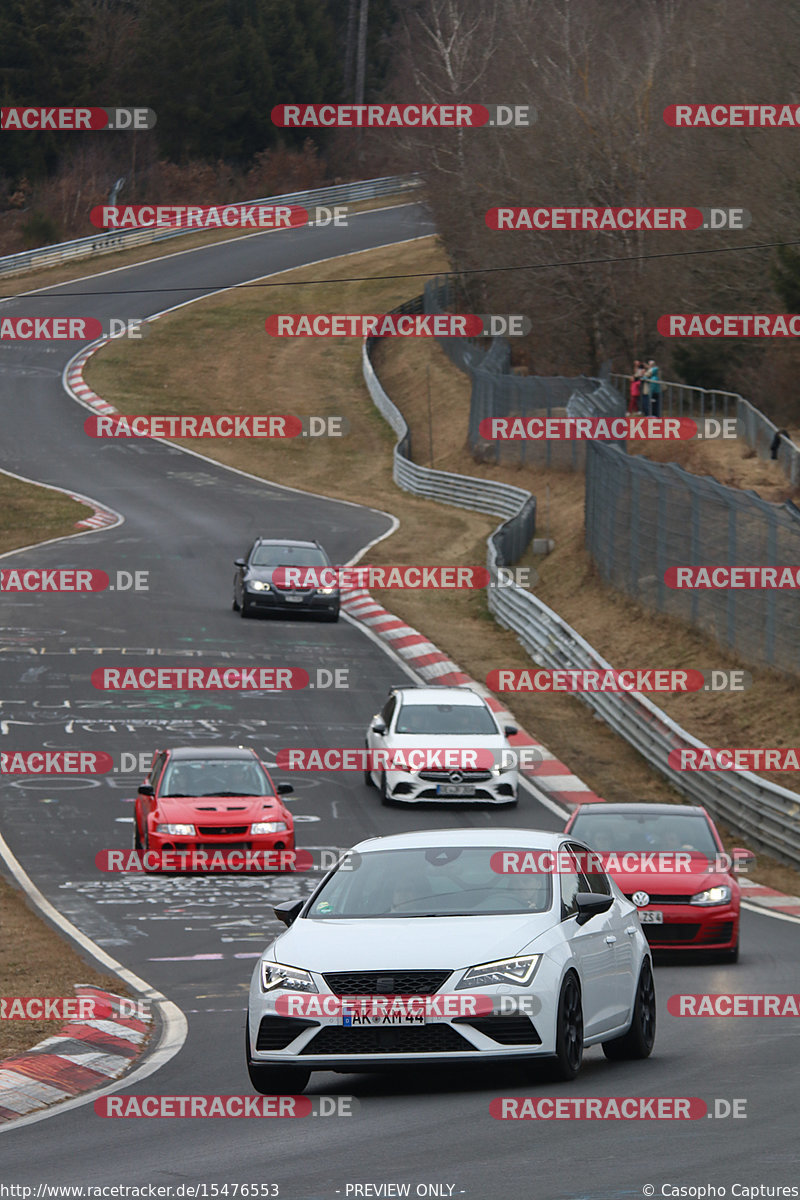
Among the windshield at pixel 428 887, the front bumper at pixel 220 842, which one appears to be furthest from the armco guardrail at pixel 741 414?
the windshield at pixel 428 887

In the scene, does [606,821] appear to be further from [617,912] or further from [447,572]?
[447,572]

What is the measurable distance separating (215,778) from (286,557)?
15.1m

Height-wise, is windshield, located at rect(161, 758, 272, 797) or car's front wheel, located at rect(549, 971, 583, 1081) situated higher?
car's front wheel, located at rect(549, 971, 583, 1081)

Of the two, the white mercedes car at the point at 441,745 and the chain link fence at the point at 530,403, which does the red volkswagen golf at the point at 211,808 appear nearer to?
the white mercedes car at the point at 441,745

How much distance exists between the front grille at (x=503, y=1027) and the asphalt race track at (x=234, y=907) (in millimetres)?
391

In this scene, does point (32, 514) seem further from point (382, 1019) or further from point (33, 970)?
point (382, 1019)

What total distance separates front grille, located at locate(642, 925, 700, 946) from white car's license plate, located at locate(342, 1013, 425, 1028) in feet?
24.2

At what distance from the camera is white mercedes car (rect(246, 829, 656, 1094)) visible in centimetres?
916

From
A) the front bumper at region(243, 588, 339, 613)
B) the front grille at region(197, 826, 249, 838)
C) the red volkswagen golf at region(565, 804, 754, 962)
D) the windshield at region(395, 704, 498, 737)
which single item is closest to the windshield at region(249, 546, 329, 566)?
the front bumper at region(243, 588, 339, 613)

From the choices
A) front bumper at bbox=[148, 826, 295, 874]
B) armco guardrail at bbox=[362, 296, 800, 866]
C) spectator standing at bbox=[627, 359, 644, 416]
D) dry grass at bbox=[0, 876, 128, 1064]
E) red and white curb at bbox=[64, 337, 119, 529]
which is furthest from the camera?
red and white curb at bbox=[64, 337, 119, 529]

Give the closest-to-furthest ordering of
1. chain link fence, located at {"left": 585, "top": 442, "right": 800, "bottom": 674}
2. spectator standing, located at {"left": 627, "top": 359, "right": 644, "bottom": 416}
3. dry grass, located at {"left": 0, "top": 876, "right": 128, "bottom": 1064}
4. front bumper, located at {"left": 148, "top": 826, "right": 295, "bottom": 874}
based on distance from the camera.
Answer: dry grass, located at {"left": 0, "top": 876, "right": 128, "bottom": 1064} → front bumper, located at {"left": 148, "top": 826, "right": 295, "bottom": 874} → chain link fence, located at {"left": 585, "top": 442, "right": 800, "bottom": 674} → spectator standing, located at {"left": 627, "top": 359, "right": 644, "bottom": 416}

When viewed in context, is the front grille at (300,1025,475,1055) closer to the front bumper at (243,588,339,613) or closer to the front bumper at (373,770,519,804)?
the front bumper at (373,770,519,804)

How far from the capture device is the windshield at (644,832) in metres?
17.5

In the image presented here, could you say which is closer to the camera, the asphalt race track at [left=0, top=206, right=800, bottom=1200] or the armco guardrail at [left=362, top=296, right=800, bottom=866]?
the asphalt race track at [left=0, top=206, right=800, bottom=1200]
